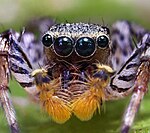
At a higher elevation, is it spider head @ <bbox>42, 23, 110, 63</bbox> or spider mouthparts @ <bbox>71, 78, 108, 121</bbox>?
spider head @ <bbox>42, 23, 110, 63</bbox>

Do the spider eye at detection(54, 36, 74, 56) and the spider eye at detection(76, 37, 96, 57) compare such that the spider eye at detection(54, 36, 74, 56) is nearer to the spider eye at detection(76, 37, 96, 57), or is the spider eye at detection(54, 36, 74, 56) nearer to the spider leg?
the spider eye at detection(76, 37, 96, 57)

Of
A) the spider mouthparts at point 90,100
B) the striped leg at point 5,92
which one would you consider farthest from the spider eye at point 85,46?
the striped leg at point 5,92

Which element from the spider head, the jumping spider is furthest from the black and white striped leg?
the spider head

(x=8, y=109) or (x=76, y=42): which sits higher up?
(x=76, y=42)

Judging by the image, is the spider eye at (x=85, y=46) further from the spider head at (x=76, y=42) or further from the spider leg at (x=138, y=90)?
the spider leg at (x=138, y=90)

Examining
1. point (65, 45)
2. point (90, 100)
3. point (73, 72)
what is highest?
point (65, 45)

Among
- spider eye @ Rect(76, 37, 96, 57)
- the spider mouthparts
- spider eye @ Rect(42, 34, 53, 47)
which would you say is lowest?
the spider mouthparts

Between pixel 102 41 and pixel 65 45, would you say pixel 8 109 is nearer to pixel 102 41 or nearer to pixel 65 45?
pixel 65 45

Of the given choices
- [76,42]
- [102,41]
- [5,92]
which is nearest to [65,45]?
[76,42]
